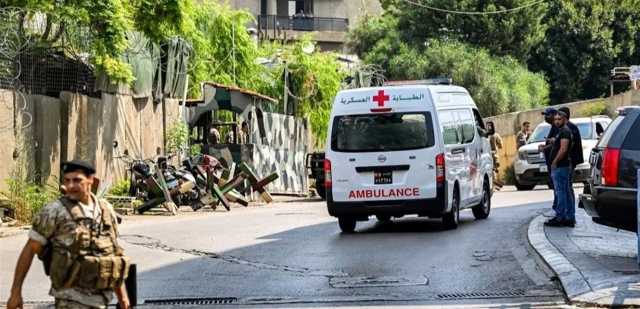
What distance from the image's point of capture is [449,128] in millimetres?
18641

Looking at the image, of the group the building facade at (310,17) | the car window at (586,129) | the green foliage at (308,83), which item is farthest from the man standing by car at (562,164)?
the building facade at (310,17)

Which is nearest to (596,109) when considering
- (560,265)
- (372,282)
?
(560,265)

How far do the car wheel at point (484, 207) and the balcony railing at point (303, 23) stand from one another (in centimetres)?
4245

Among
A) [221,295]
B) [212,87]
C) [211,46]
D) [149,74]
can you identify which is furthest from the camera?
[211,46]

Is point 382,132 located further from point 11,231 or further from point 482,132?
point 11,231

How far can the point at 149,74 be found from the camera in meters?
26.9

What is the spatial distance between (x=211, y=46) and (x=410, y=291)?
25.4 m

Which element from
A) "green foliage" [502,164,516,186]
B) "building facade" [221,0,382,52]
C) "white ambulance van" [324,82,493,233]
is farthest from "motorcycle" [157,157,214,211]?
"building facade" [221,0,382,52]

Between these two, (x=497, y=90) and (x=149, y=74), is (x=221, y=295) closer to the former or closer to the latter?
(x=149, y=74)

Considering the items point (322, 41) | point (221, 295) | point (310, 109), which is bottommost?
point (221, 295)

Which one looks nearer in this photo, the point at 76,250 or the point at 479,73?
the point at 76,250

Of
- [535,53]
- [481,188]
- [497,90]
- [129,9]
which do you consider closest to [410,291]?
[481,188]

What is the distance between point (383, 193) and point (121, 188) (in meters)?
8.41

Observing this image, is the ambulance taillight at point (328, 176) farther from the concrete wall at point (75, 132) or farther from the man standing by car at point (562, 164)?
the concrete wall at point (75, 132)
